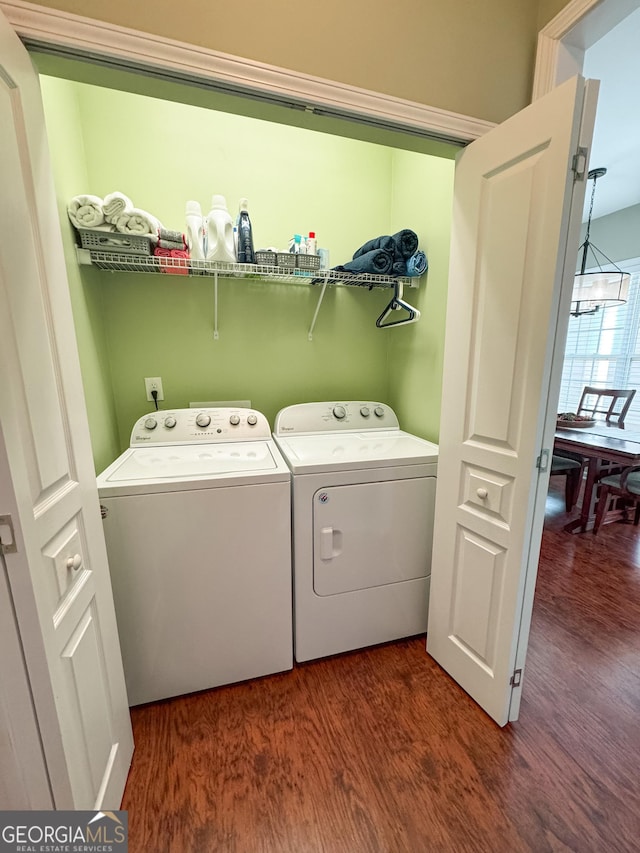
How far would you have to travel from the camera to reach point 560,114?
0.90 meters

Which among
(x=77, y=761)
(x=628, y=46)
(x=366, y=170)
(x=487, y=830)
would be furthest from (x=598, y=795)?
(x=628, y=46)

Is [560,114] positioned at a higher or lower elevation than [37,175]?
higher

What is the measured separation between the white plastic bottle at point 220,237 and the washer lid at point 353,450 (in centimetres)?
93

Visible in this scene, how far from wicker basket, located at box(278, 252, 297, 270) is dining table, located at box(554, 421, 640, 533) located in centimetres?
251

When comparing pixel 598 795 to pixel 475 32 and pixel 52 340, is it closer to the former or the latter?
pixel 52 340

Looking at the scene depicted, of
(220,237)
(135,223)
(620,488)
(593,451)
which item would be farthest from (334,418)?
(620,488)

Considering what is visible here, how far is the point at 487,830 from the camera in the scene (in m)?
1.00

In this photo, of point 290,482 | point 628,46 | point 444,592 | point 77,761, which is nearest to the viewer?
point 77,761

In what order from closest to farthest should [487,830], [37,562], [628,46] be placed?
[37,562]
[487,830]
[628,46]

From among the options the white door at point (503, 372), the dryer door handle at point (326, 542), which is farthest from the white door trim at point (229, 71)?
the dryer door handle at point (326, 542)

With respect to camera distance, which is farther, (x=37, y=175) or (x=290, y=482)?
(x=290, y=482)

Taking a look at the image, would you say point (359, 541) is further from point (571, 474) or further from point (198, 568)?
point (571, 474)

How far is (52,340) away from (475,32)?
5.05ft

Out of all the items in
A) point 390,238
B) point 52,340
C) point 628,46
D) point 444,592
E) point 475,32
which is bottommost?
point 444,592
